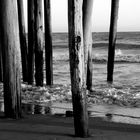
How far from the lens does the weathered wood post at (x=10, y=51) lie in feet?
16.0

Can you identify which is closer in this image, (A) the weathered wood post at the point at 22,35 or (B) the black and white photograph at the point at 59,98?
(B) the black and white photograph at the point at 59,98

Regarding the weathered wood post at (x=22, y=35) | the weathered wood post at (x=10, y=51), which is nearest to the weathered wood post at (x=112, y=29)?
the weathered wood post at (x=22, y=35)

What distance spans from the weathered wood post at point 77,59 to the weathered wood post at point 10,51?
45.8 inches

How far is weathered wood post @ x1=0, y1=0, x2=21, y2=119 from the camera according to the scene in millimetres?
4867

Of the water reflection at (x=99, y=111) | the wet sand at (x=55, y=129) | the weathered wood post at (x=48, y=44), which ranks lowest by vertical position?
the water reflection at (x=99, y=111)

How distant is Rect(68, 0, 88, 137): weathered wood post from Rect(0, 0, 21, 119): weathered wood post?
116 cm

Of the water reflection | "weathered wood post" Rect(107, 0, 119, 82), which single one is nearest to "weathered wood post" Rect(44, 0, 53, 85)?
"weathered wood post" Rect(107, 0, 119, 82)

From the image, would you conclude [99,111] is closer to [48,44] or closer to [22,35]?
[48,44]

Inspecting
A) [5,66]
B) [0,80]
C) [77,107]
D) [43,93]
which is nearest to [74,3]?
[77,107]

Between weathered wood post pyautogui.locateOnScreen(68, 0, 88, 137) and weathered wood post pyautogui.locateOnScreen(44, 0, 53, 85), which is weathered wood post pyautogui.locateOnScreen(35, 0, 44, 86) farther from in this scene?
weathered wood post pyautogui.locateOnScreen(68, 0, 88, 137)

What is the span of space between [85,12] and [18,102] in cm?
321

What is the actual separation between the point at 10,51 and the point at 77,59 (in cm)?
130

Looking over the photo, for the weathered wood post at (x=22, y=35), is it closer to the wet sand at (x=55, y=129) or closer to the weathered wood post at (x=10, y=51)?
the wet sand at (x=55, y=129)

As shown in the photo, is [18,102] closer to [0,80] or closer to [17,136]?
[17,136]
